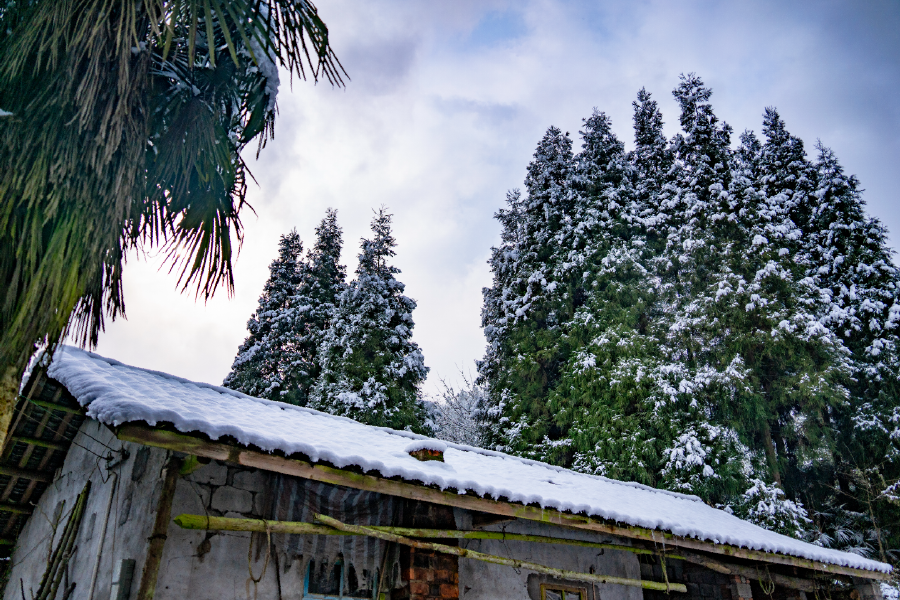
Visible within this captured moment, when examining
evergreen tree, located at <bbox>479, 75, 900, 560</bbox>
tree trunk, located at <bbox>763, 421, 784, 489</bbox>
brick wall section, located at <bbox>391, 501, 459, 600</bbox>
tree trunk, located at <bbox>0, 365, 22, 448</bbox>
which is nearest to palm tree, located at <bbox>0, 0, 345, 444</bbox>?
tree trunk, located at <bbox>0, 365, 22, 448</bbox>

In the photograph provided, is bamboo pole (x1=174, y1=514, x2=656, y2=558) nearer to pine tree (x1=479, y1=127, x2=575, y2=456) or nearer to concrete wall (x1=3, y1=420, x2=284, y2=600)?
concrete wall (x1=3, y1=420, x2=284, y2=600)

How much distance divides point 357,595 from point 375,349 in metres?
14.6

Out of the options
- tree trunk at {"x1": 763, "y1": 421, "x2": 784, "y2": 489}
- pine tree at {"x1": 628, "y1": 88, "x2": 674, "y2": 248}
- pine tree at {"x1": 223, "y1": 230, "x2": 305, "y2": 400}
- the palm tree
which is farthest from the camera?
pine tree at {"x1": 223, "y1": 230, "x2": 305, "y2": 400}

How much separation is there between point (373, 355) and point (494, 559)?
14338 mm

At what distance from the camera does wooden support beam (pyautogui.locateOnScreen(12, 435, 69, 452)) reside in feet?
20.6

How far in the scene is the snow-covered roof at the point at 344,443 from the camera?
4156mm

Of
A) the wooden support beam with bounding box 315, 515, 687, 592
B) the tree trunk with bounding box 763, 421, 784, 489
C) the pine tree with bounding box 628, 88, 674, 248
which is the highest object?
the pine tree with bounding box 628, 88, 674, 248

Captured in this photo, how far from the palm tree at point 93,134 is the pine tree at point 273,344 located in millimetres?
17713

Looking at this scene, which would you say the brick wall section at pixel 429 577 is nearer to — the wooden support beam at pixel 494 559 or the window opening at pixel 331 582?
the wooden support beam at pixel 494 559

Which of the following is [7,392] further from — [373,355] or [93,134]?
[373,355]

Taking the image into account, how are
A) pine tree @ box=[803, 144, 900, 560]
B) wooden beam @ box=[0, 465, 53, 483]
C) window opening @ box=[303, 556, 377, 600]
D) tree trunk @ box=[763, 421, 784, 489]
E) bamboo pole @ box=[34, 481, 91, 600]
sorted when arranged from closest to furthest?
window opening @ box=[303, 556, 377, 600] < bamboo pole @ box=[34, 481, 91, 600] < wooden beam @ box=[0, 465, 53, 483] < pine tree @ box=[803, 144, 900, 560] < tree trunk @ box=[763, 421, 784, 489]

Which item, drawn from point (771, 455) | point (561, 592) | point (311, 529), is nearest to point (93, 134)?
point (311, 529)

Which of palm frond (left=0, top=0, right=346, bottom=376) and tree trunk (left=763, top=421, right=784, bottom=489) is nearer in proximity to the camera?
palm frond (left=0, top=0, right=346, bottom=376)

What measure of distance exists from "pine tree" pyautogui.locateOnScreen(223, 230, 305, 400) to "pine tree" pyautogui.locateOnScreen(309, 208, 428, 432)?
4.84ft
